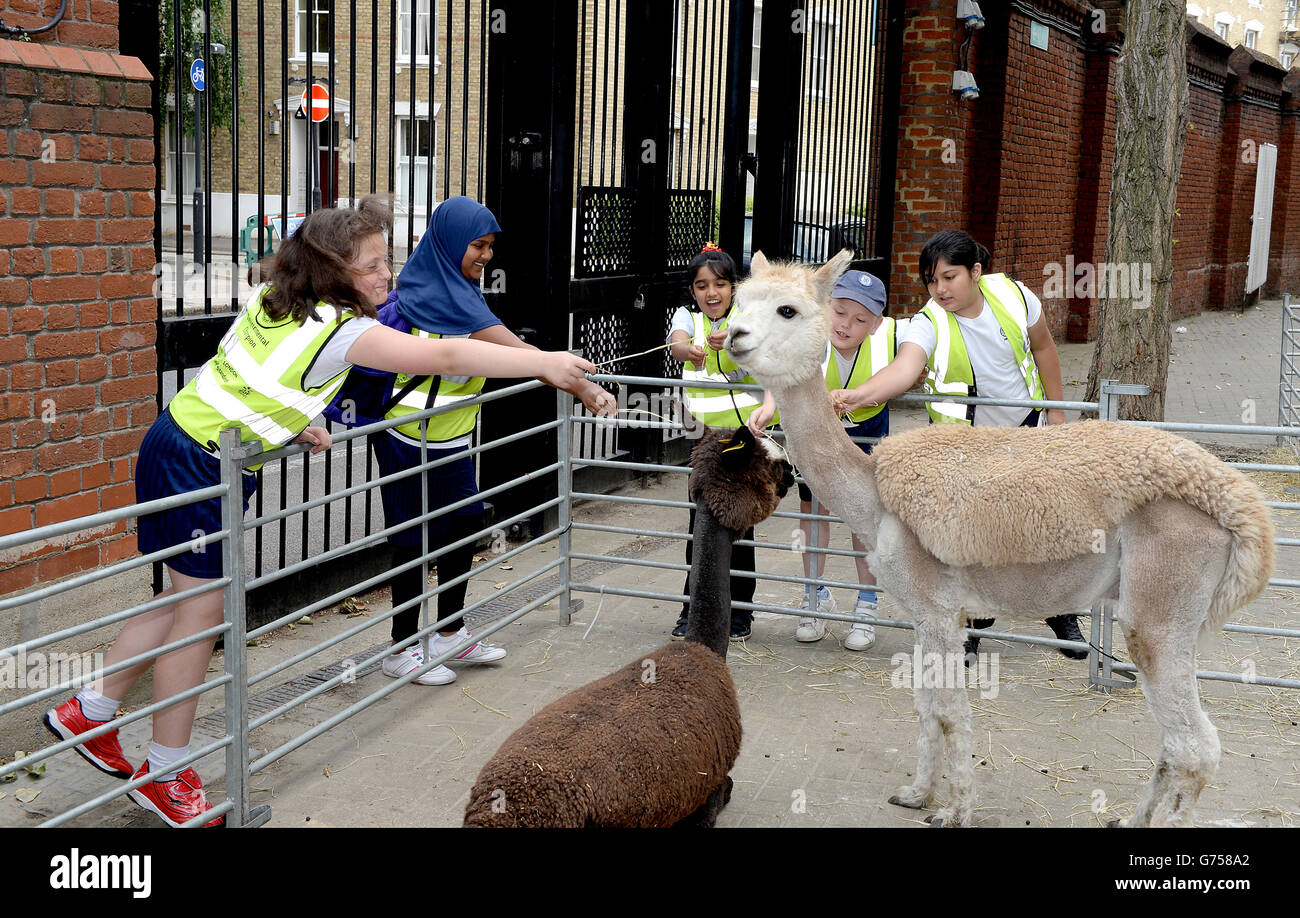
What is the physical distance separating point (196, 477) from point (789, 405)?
199 cm

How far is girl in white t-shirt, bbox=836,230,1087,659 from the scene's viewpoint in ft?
17.4

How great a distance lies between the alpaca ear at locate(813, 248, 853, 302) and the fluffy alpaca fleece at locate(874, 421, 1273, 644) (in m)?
0.65

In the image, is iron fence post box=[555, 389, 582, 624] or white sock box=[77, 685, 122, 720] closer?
white sock box=[77, 685, 122, 720]

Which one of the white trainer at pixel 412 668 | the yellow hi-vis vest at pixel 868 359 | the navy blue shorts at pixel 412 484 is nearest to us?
the navy blue shorts at pixel 412 484

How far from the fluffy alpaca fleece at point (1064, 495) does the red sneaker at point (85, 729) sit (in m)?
2.70

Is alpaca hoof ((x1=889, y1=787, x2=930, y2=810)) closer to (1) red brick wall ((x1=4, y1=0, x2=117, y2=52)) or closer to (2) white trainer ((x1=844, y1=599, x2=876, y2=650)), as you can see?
(2) white trainer ((x1=844, y1=599, x2=876, y2=650))

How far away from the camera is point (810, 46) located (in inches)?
432

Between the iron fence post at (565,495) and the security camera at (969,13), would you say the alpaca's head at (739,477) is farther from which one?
the security camera at (969,13)

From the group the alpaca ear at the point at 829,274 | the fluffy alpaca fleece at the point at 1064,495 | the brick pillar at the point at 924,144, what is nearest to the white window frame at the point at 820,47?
the brick pillar at the point at 924,144

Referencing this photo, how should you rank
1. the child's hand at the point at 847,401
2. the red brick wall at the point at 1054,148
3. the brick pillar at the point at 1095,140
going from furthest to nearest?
1. the brick pillar at the point at 1095,140
2. the red brick wall at the point at 1054,148
3. the child's hand at the point at 847,401

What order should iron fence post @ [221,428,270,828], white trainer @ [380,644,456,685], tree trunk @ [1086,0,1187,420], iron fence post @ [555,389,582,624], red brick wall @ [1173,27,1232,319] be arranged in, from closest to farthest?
iron fence post @ [221,428,270,828] < white trainer @ [380,644,456,685] < iron fence post @ [555,389,582,624] < tree trunk @ [1086,0,1187,420] < red brick wall @ [1173,27,1232,319]

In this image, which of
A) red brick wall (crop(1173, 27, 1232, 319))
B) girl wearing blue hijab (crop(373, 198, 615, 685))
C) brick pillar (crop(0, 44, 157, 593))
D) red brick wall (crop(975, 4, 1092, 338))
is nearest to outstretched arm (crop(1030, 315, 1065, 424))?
girl wearing blue hijab (crop(373, 198, 615, 685))

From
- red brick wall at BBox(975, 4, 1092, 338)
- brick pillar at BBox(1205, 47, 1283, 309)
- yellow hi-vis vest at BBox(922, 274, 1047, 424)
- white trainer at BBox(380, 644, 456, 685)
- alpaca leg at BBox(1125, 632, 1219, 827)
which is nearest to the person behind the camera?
alpaca leg at BBox(1125, 632, 1219, 827)

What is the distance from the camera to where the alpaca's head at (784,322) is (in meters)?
3.80
